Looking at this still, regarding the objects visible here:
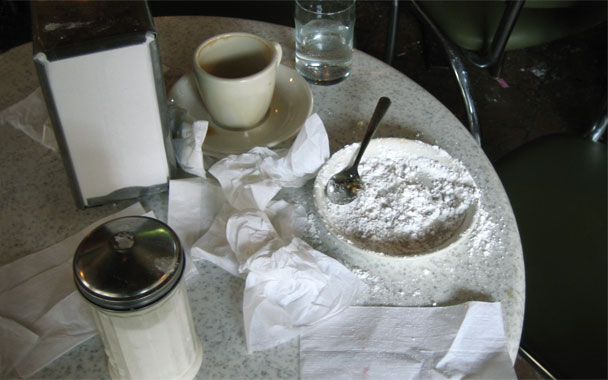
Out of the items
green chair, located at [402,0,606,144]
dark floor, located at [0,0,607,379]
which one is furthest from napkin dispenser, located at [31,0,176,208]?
dark floor, located at [0,0,607,379]

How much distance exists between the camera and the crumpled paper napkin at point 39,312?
1.76 feet

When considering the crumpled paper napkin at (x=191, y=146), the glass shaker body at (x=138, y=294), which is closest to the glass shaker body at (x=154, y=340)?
the glass shaker body at (x=138, y=294)

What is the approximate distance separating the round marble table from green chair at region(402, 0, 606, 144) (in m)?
0.45

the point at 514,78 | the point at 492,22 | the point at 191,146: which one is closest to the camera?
the point at 191,146

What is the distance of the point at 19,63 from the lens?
877 mm

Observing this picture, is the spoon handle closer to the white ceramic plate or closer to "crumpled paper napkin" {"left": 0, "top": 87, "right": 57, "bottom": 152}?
the white ceramic plate

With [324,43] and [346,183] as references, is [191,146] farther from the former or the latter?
[324,43]

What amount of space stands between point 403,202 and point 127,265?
39cm

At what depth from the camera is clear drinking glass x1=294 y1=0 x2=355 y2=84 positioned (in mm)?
877

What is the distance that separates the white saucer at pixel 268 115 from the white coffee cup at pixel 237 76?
0.02 m

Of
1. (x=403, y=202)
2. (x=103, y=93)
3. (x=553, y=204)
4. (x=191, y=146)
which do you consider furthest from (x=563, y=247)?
(x=103, y=93)

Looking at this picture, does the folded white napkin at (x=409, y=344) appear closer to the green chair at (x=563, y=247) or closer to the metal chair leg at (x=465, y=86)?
the green chair at (x=563, y=247)

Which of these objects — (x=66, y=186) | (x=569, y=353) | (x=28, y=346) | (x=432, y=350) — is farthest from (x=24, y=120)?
(x=569, y=353)

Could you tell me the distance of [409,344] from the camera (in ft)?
1.88
